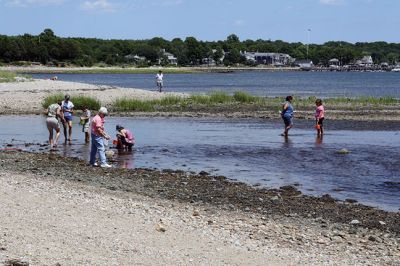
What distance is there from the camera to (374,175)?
19.7 metres

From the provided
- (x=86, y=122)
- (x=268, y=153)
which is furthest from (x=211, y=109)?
(x=268, y=153)

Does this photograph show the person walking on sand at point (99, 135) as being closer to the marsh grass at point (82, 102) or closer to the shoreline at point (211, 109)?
the shoreline at point (211, 109)

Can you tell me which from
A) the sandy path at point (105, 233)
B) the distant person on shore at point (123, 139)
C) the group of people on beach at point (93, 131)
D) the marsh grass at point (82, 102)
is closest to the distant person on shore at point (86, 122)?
the group of people on beach at point (93, 131)

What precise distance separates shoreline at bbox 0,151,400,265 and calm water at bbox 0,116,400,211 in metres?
1.66

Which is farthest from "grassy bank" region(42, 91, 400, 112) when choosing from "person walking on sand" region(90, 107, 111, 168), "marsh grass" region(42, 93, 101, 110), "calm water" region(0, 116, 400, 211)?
"person walking on sand" region(90, 107, 111, 168)

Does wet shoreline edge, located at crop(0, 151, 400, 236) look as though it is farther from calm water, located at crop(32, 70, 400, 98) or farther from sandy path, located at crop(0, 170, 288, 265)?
calm water, located at crop(32, 70, 400, 98)

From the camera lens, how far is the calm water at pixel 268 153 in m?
18.4

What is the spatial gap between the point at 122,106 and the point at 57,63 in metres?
155

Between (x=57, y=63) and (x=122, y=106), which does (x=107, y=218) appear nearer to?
(x=122, y=106)

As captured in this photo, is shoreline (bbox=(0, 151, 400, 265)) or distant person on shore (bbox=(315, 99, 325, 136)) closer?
shoreline (bbox=(0, 151, 400, 265))

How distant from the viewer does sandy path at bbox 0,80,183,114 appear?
4306 centimetres

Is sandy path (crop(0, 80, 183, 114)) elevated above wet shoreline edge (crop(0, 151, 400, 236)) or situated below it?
below

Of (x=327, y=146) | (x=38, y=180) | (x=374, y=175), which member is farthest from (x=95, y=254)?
(x=327, y=146)

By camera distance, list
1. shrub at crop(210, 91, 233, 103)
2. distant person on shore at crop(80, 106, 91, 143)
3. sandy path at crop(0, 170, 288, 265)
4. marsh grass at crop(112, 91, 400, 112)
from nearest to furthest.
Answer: sandy path at crop(0, 170, 288, 265)
distant person on shore at crop(80, 106, 91, 143)
marsh grass at crop(112, 91, 400, 112)
shrub at crop(210, 91, 233, 103)
